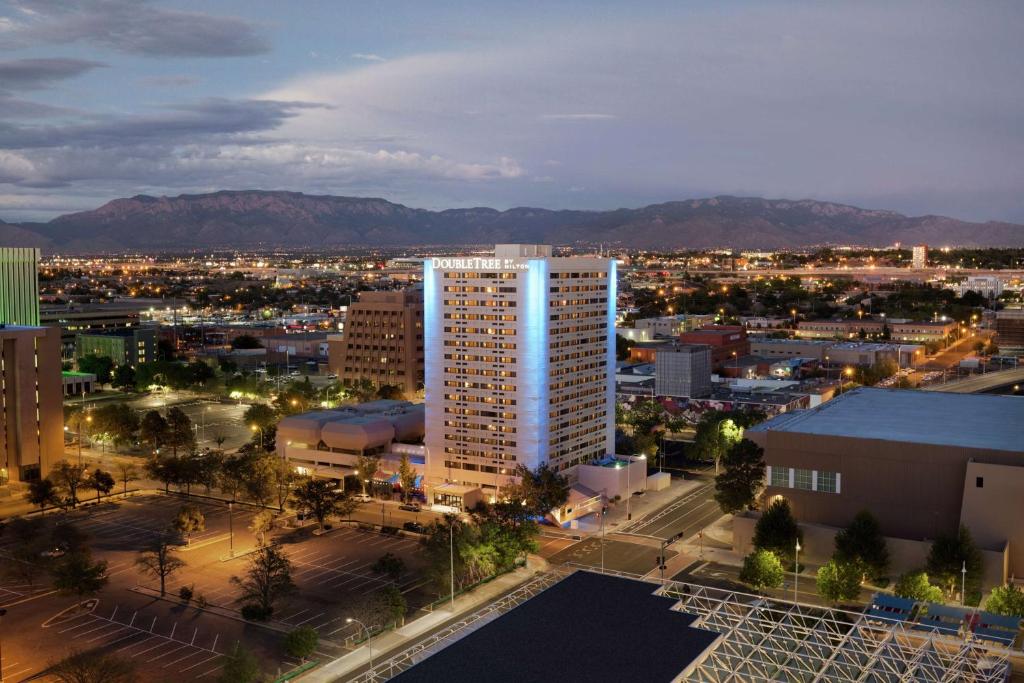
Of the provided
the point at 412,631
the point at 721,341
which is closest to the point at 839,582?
the point at 412,631

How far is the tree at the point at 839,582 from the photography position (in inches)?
1788

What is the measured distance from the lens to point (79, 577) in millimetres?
45469

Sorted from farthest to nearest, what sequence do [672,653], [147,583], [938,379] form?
[938,379]
[147,583]
[672,653]

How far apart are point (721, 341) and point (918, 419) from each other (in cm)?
6101

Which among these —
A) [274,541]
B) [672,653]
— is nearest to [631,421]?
[274,541]

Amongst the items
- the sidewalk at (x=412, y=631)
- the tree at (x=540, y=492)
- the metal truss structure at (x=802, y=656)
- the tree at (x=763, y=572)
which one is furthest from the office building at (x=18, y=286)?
the tree at (x=763, y=572)

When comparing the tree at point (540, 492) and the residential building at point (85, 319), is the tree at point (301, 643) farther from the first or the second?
the residential building at point (85, 319)

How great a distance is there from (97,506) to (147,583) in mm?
18953

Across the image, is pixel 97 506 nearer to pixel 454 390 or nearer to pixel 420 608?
pixel 454 390

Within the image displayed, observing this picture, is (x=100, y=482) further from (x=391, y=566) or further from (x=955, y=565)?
(x=955, y=565)

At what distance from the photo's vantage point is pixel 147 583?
162ft

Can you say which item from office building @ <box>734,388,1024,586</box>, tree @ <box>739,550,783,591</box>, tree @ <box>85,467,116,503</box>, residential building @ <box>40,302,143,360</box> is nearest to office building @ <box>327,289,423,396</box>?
tree @ <box>85,467,116,503</box>

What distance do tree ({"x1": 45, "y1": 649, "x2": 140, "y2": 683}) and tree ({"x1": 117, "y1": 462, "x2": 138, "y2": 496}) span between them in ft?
112

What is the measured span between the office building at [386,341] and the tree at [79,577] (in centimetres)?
5875
